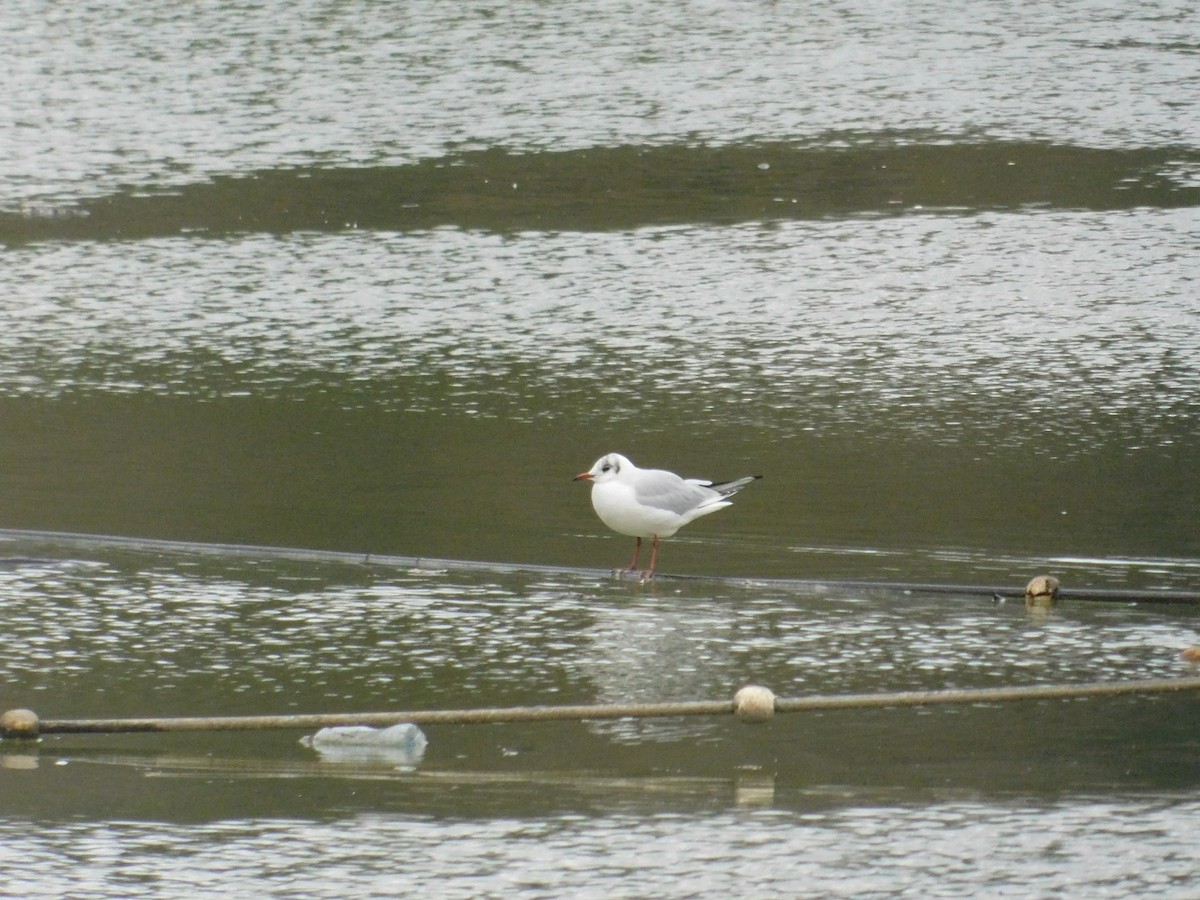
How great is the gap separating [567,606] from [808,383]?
11.4 ft

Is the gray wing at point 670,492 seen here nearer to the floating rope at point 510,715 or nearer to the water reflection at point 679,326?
the water reflection at point 679,326

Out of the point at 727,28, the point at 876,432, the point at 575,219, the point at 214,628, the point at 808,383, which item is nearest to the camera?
the point at 214,628

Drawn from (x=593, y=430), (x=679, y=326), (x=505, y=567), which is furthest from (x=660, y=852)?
(x=679, y=326)

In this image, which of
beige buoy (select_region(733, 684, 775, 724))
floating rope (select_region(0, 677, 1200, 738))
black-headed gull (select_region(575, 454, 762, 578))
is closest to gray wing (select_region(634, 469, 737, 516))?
black-headed gull (select_region(575, 454, 762, 578))

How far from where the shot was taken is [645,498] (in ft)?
26.5

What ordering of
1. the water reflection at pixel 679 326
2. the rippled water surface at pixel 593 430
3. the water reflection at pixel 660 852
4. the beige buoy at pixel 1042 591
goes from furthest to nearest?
the water reflection at pixel 679 326 < the beige buoy at pixel 1042 591 < the rippled water surface at pixel 593 430 < the water reflection at pixel 660 852

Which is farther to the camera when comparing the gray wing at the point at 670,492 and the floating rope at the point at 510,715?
the gray wing at the point at 670,492

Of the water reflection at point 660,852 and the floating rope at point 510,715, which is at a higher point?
the floating rope at point 510,715

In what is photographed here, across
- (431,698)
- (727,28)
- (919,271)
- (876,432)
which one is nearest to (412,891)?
(431,698)

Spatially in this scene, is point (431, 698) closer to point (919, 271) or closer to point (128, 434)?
point (128, 434)

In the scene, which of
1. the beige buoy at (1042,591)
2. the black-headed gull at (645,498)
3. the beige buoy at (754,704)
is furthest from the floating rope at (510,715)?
the black-headed gull at (645,498)

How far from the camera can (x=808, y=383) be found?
1070 cm

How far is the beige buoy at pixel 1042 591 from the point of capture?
24.3 ft

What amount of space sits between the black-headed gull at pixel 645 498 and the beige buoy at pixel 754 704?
2.03 metres
